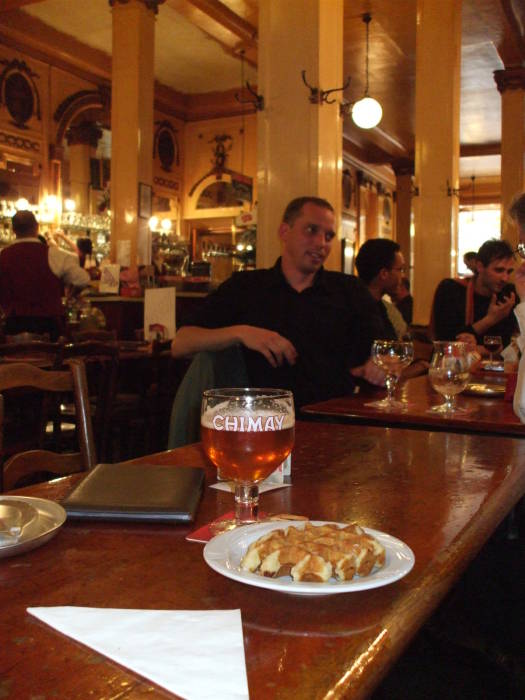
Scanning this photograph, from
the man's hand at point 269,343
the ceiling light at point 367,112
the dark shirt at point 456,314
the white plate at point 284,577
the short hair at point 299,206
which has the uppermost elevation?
the ceiling light at point 367,112

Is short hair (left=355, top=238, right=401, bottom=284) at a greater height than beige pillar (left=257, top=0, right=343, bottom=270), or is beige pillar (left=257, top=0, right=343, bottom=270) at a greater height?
beige pillar (left=257, top=0, right=343, bottom=270)

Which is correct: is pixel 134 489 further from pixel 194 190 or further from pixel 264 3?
pixel 194 190

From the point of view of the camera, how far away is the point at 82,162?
35.1 feet

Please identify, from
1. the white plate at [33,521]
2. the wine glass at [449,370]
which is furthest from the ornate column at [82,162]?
the white plate at [33,521]

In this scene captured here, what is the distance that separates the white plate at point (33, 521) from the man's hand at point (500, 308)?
345 cm

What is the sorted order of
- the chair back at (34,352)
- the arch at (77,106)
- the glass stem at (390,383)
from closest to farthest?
the glass stem at (390,383)
the chair back at (34,352)
the arch at (77,106)

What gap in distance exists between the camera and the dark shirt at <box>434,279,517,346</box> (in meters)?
4.15

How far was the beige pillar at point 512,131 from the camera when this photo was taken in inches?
368

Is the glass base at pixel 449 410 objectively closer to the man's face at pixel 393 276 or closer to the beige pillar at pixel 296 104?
the man's face at pixel 393 276

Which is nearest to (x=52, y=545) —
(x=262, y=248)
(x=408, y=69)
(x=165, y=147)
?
(x=262, y=248)

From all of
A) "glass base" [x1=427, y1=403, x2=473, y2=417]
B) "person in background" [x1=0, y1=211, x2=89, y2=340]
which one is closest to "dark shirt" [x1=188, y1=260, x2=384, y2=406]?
"glass base" [x1=427, y1=403, x2=473, y2=417]

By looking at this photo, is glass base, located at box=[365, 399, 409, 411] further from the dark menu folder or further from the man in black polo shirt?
the dark menu folder

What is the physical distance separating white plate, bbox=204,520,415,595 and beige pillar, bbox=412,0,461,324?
624cm

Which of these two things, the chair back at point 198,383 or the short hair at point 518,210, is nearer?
the chair back at point 198,383
